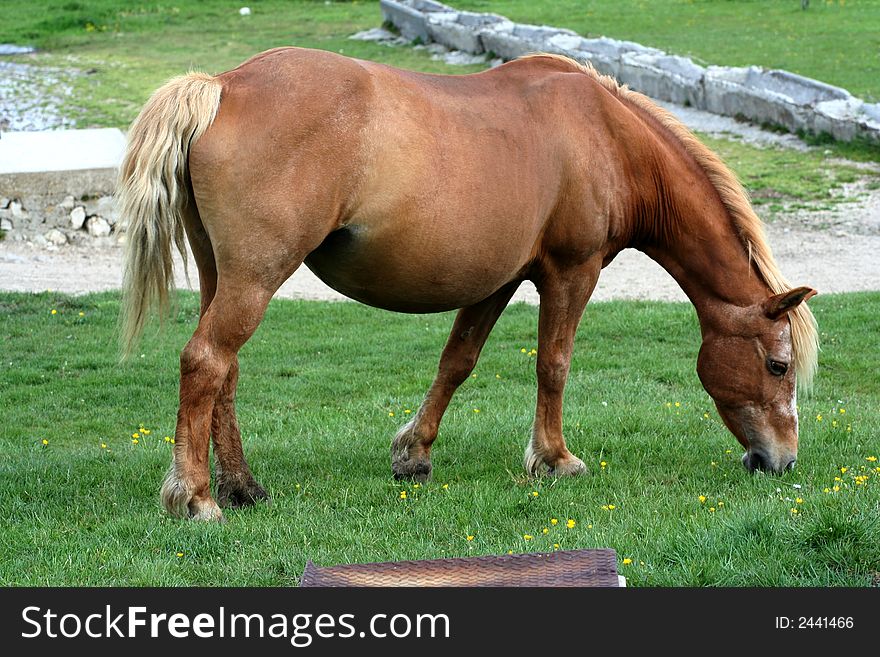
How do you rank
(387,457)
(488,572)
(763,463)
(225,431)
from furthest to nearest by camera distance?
(387,457) → (763,463) → (225,431) → (488,572)

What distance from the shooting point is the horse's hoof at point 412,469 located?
19.2ft

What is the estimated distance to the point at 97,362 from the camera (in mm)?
8539

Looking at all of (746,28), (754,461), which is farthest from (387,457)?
(746,28)

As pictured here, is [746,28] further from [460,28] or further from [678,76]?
[678,76]

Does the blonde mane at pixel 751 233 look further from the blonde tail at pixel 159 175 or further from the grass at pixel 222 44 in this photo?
the grass at pixel 222 44

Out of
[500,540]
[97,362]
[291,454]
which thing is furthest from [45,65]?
[500,540]

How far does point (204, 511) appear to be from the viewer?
4.87 meters

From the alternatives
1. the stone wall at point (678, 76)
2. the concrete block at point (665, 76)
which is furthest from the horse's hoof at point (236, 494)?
the concrete block at point (665, 76)

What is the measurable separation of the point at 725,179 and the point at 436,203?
188 cm

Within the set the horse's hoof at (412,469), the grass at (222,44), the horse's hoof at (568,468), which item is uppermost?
the horse's hoof at (568,468)

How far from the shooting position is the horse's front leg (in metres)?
5.74

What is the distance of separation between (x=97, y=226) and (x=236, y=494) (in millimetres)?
7994

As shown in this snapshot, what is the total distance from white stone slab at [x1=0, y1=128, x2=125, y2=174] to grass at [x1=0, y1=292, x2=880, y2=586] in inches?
93.7

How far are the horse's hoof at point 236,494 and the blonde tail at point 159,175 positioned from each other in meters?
1.04
